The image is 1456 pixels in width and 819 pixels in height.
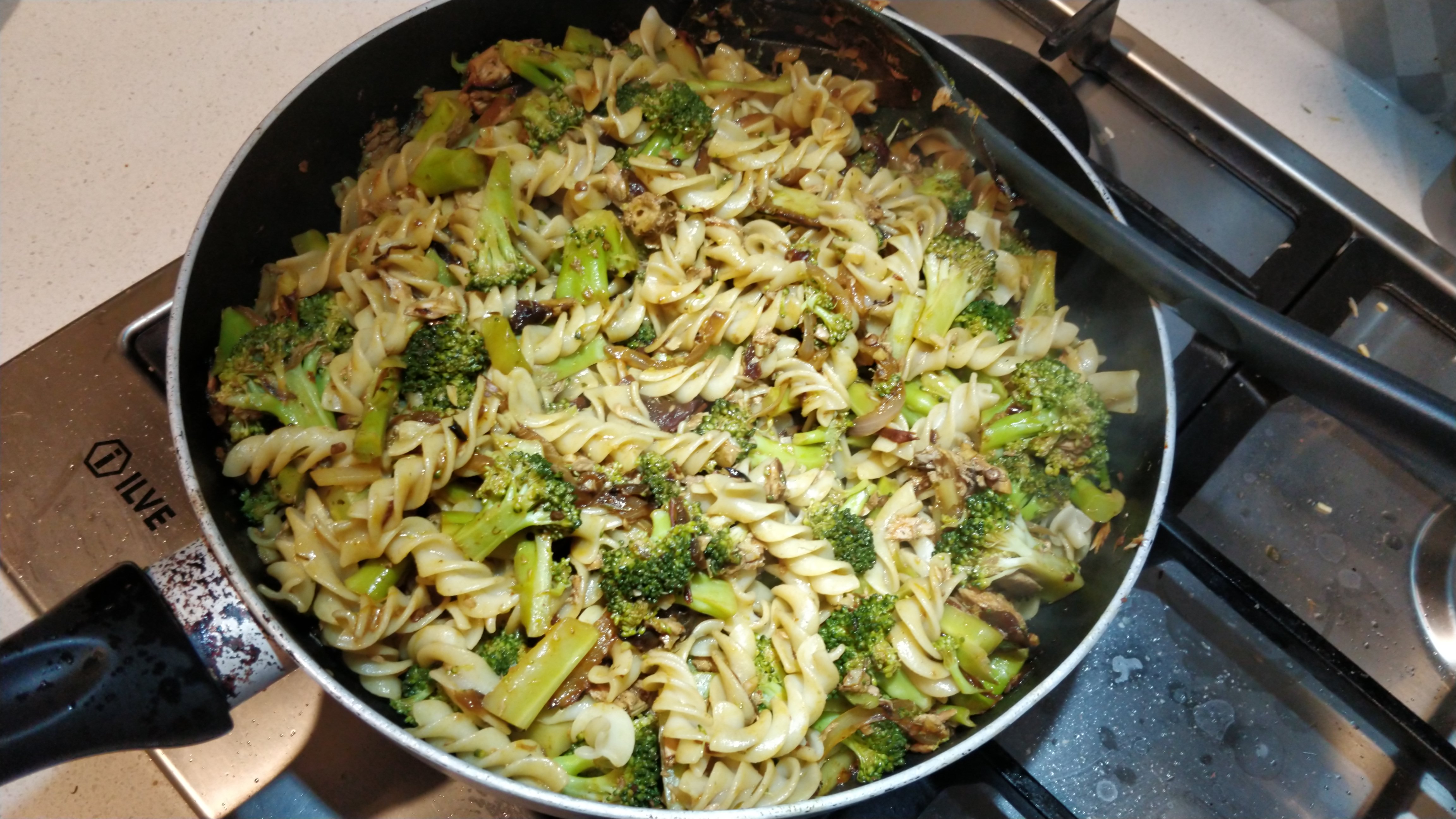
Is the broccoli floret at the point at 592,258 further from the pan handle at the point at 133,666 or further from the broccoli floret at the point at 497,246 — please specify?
the pan handle at the point at 133,666

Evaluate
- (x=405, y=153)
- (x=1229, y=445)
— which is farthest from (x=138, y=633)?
(x=1229, y=445)

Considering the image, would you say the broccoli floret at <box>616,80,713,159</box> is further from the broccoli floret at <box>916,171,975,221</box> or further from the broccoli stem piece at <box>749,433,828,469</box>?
the broccoli stem piece at <box>749,433,828,469</box>

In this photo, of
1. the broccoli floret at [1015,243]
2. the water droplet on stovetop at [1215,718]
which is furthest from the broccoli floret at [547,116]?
the water droplet on stovetop at [1215,718]

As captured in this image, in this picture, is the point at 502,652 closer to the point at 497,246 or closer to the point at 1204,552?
the point at 497,246

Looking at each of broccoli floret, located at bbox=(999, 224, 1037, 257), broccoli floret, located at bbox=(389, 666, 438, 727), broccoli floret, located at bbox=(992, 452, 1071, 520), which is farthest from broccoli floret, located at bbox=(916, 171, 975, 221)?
broccoli floret, located at bbox=(389, 666, 438, 727)

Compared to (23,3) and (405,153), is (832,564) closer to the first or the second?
(405,153)

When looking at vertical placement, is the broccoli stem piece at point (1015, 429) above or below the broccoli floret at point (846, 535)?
above

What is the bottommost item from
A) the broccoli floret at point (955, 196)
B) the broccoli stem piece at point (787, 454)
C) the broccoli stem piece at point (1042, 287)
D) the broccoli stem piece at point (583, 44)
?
the broccoli stem piece at point (787, 454)

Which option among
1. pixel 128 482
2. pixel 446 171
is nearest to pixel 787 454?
pixel 446 171
